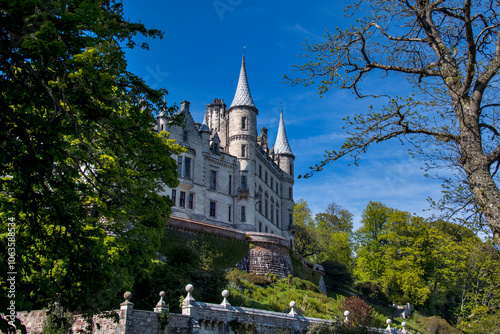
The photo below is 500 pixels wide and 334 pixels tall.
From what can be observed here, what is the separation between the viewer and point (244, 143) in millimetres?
51656

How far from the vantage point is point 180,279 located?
86.3ft

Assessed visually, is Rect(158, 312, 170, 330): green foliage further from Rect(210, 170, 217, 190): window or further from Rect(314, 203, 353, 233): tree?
Rect(314, 203, 353, 233): tree

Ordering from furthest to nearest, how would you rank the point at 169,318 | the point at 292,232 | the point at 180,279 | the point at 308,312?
1. the point at 292,232
2. the point at 308,312
3. the point at 180,279
4. the point at 169,318

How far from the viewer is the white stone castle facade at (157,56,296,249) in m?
45.5

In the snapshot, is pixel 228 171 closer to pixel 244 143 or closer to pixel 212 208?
pixel 244 143

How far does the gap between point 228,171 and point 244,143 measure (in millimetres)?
3400

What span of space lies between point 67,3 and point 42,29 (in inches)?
97.1

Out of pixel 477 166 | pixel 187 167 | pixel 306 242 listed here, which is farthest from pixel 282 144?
pixel 477 166

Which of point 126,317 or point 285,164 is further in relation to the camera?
point 285,164

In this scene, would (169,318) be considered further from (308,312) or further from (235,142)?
(235,142)

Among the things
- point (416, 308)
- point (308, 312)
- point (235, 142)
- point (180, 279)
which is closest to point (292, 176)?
point (235, 142)

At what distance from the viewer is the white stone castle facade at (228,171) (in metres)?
45.5

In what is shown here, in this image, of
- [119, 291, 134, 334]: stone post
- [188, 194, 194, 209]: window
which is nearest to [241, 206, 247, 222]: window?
[188, 194, 194, 209]: window

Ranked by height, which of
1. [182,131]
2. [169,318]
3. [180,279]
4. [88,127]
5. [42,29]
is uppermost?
[182,131]
